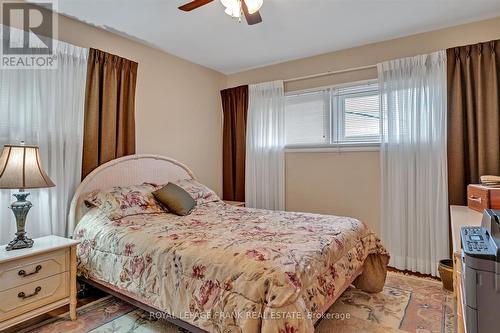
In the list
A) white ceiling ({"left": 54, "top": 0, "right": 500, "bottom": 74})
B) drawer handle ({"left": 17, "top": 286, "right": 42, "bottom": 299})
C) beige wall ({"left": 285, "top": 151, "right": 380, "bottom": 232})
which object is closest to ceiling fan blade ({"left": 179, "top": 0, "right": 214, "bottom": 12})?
white ceiling ({"left": 54, "top": 0, "right": 500, "bottom": 74})

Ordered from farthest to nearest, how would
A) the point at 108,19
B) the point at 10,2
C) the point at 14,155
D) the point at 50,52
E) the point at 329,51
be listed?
the point at 329,51, the point at 108,19, the point at 50,52, the point at 10,2, the point at 14,155

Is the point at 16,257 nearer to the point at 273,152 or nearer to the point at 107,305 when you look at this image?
the point at 107,305

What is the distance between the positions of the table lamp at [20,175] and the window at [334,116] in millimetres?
2790

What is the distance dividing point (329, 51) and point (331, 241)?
2.56 meters

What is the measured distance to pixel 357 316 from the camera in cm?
217

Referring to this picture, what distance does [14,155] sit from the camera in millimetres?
1947

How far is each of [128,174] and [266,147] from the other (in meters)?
1.83

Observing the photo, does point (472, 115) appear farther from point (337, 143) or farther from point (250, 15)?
point (250, 15)

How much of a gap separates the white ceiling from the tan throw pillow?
5.42 feet

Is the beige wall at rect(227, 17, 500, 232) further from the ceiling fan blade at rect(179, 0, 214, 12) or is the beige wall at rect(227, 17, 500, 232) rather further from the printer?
the printer

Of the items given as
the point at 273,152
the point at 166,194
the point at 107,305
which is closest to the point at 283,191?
the point at 273,152

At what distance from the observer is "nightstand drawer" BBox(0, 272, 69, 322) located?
181cm

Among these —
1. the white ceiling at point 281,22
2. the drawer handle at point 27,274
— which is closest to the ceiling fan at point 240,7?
the white ceiling at point 281,22

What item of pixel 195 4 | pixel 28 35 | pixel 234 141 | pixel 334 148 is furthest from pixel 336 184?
pixel 28 35
